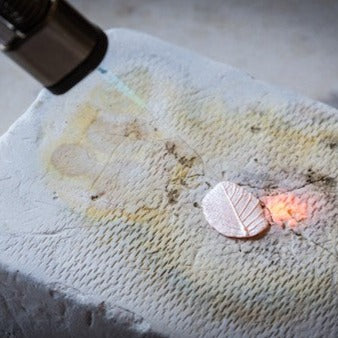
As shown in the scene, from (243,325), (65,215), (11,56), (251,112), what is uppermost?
(11,56)

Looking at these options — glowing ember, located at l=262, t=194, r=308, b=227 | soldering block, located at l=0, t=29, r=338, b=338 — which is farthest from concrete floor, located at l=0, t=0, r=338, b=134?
glowing ember, located at l=262, t=194, r=308, b=227

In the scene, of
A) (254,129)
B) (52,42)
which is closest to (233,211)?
(254,129)

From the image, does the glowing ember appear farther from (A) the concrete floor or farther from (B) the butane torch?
(A) the concrete floor

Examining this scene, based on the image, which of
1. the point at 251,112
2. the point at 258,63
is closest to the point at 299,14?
the point at 258,63

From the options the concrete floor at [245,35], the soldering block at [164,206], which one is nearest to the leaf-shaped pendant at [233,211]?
the soldering block at [164,206]

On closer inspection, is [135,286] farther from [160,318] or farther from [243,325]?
[243,325]

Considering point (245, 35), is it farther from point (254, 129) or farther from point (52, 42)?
point (52, 42)
